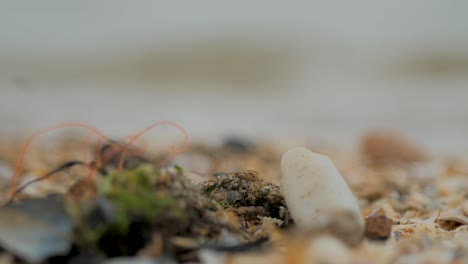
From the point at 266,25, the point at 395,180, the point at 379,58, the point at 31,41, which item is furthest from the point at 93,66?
the point at 395,180

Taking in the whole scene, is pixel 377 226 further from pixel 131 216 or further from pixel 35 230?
pixel 35 230

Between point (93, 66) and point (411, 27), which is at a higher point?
point (411, 27)

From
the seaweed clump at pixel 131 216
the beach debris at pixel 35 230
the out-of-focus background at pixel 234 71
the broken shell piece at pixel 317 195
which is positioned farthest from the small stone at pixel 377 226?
the out-of-focus background at pixel 234 71

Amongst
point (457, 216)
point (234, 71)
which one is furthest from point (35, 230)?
point (234, 71)

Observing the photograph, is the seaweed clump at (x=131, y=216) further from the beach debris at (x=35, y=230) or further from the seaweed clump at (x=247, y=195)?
the seaweed clump at (x=247, y=195)

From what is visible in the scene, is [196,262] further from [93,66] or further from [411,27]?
[411,27]
